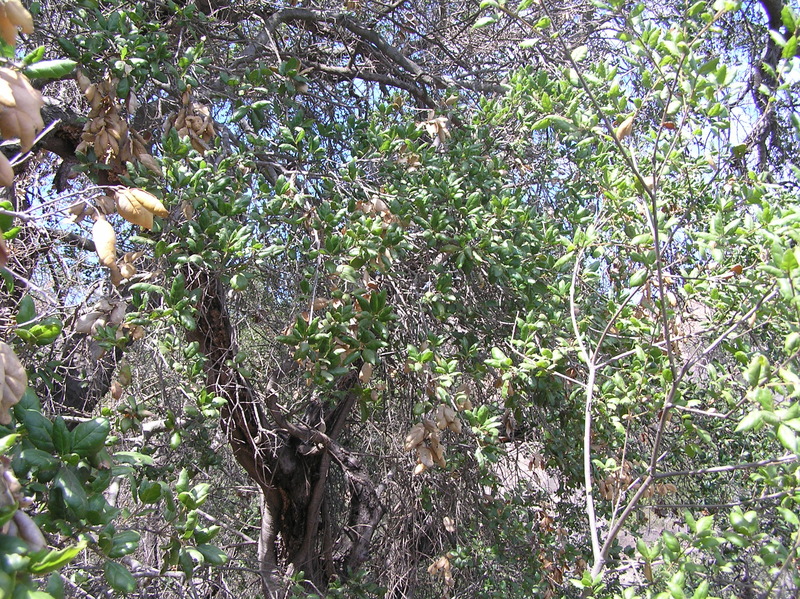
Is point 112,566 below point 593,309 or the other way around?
below

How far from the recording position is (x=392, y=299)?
3121mm

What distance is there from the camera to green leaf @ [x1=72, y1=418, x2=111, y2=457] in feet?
4.45

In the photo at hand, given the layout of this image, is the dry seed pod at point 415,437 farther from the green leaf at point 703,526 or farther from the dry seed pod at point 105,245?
the dry seed pod at point 105,245

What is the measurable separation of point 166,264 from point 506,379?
4.86 ft

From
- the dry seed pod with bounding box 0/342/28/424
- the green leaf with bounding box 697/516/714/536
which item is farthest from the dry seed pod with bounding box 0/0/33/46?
the green leaf with bounding box 697/516/714/536

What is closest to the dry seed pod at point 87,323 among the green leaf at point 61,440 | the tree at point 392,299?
the tree at point 392,299

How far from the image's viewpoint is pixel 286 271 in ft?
9.99

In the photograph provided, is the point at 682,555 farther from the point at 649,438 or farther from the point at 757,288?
the point at 649,438

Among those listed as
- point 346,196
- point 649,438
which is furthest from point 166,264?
point 649,438

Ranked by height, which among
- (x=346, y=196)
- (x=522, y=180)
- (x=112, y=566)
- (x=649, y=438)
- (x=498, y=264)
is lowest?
(x=112, y=566)

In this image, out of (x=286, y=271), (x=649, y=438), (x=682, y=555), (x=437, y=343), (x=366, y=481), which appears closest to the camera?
(x=682, y=555)

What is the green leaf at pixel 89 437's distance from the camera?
1.36m

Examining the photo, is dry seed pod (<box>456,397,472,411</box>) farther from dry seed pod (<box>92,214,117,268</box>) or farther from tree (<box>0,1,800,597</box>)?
dry seed pod (<box>92,214,117,268</box>)

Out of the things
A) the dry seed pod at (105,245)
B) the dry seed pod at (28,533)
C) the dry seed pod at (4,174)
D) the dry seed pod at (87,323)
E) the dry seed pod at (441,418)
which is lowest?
the dry seed pod at (28,533)
